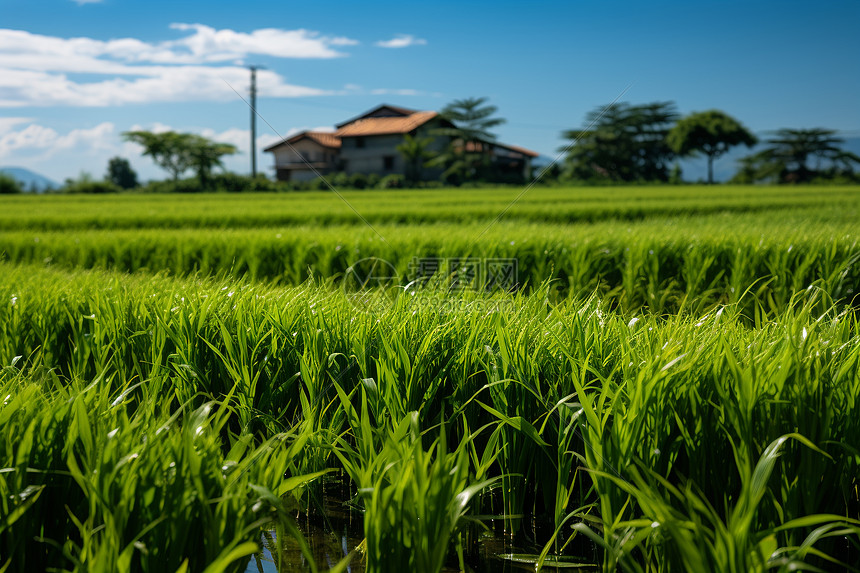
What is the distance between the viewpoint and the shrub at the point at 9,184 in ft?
132

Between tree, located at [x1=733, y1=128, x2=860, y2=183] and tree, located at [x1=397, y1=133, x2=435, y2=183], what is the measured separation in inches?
1195

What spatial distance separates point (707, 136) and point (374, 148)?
97.0ft

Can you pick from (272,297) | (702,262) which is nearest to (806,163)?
(702,262)

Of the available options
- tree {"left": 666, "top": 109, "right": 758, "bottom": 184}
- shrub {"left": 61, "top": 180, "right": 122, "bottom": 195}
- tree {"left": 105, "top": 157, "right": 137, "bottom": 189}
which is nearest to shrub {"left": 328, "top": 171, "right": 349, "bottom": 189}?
shrub {"left": 61, "top": 180, "right": 122, "bottom": 195}

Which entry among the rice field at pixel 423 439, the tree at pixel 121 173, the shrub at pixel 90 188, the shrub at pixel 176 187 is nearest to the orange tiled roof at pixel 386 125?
the shrub at pixel 176 187

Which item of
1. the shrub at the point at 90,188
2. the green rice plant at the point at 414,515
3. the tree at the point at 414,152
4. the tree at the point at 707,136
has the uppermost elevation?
the tree at the point at 707,136

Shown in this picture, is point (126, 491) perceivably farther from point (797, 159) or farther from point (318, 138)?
point (797, 159)

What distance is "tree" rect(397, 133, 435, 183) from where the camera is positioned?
4325 centimetres

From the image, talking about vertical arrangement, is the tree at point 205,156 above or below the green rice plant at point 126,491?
above

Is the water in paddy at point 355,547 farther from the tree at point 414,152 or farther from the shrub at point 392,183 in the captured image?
the tree at point 414,152

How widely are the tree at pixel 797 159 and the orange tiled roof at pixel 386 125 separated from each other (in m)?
29.8

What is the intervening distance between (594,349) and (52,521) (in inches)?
74.1

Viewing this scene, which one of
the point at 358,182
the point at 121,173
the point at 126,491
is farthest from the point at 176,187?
the point at 126,491

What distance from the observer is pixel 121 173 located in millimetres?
70688
